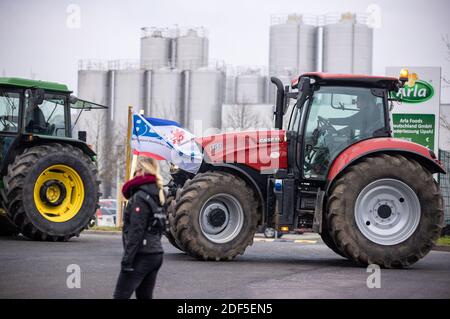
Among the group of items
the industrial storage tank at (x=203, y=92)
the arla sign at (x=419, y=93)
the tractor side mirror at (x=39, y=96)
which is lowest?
the tractor side mirror at (x=39, y=96)

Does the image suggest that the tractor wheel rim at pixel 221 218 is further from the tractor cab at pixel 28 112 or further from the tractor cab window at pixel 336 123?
the tractor cab at pixel 28 112

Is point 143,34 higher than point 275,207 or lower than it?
higher

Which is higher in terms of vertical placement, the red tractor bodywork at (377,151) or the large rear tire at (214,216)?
the red tractor bodywork at (377,151)

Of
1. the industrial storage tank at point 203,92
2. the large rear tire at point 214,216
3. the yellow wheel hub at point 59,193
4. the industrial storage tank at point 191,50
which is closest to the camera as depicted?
the large rear tire at point 214,216

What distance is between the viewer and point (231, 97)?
62.8 m

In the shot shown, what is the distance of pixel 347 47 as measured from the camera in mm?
61500

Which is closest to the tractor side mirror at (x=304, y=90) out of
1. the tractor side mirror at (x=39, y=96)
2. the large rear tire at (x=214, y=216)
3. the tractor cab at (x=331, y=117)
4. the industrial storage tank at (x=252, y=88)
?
the tractor cab at (x=331, y=117)

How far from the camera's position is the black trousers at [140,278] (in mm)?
7613

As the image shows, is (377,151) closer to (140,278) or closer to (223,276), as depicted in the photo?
(223,276)

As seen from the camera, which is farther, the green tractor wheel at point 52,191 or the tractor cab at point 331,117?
the green tractor wheel at point 52,191

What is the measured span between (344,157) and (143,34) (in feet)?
183

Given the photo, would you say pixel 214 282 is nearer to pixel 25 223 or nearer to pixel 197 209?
pixel 197 209

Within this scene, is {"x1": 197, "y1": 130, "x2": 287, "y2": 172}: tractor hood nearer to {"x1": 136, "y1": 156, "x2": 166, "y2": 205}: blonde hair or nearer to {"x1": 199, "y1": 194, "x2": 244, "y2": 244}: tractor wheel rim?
{"x1": 199, "y1": 194, "x2": 244, "y2": 244}: tractor wheel rim
